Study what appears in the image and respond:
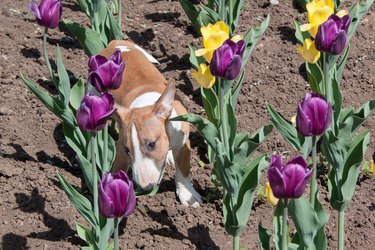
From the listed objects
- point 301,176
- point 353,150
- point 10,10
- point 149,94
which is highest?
point 301,176

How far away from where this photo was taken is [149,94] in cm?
473

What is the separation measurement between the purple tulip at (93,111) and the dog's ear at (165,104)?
1.16 m

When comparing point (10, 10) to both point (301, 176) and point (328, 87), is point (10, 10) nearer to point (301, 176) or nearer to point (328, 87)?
point (328, 87)

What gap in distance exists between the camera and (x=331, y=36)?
3.45 metres

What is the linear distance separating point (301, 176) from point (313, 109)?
28 cm

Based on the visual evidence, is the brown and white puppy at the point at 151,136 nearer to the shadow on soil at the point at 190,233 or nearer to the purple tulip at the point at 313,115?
the shadow on soil at the point at 190,233

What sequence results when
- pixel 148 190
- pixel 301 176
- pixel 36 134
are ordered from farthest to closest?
1. pixel 36 134
2. pixel 148 190
3. pixel 301 176

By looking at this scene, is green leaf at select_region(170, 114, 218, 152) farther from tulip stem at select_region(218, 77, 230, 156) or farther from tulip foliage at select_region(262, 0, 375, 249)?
tulip foliage at select_region(262, 0, 375, 249)

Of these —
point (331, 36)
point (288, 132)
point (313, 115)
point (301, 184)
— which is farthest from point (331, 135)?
point (301, 184)

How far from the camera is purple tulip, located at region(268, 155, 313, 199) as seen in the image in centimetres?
285

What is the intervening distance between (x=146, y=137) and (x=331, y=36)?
4.02 feet

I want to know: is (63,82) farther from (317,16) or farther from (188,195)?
(317,16)

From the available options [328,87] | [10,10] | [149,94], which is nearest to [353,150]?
[328,87]

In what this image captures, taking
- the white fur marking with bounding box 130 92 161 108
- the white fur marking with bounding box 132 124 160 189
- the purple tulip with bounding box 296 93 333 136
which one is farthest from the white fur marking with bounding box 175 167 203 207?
the purple tulip with bounding box 296 93 333 136
